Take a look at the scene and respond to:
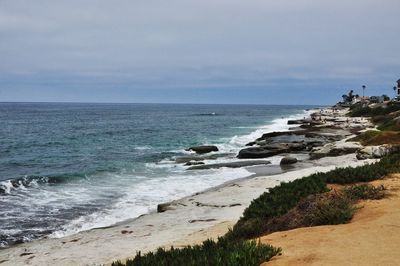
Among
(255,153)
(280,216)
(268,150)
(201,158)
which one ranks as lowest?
(201,158)

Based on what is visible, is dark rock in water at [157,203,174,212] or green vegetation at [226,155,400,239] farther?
dark rock in water at [157,203,174,212]

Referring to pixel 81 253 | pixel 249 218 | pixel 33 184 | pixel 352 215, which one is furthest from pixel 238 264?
pixel 33 184

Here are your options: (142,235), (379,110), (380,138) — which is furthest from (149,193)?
(379,110)

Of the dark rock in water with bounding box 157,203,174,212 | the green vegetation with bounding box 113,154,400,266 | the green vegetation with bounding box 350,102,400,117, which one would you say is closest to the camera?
the green vegetation with bounding box 113,154,400,266

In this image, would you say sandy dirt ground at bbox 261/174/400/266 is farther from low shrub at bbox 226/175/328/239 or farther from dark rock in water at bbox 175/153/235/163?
dark rock in water at bbox 175/153/235/163

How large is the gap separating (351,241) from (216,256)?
8.96 ft

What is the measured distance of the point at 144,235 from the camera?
1472 cm

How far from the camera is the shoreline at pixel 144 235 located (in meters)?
12.9

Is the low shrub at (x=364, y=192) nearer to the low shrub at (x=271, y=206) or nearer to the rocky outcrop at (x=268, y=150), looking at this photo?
the low shrub at (x=271, y=206)

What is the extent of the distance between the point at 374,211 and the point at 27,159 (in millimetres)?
35733

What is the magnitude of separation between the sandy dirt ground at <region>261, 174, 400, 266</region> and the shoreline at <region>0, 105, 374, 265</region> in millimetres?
4220

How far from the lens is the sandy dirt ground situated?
23.9 feet

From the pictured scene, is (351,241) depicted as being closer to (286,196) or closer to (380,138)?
(286,196)

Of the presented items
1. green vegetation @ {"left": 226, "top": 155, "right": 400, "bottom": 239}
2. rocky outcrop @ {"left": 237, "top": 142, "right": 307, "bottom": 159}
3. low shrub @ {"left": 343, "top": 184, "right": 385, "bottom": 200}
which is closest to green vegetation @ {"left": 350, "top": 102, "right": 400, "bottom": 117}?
rocky outcrop @ {"left": 237, "top": 142, "right": 307, "bottom": 159}
